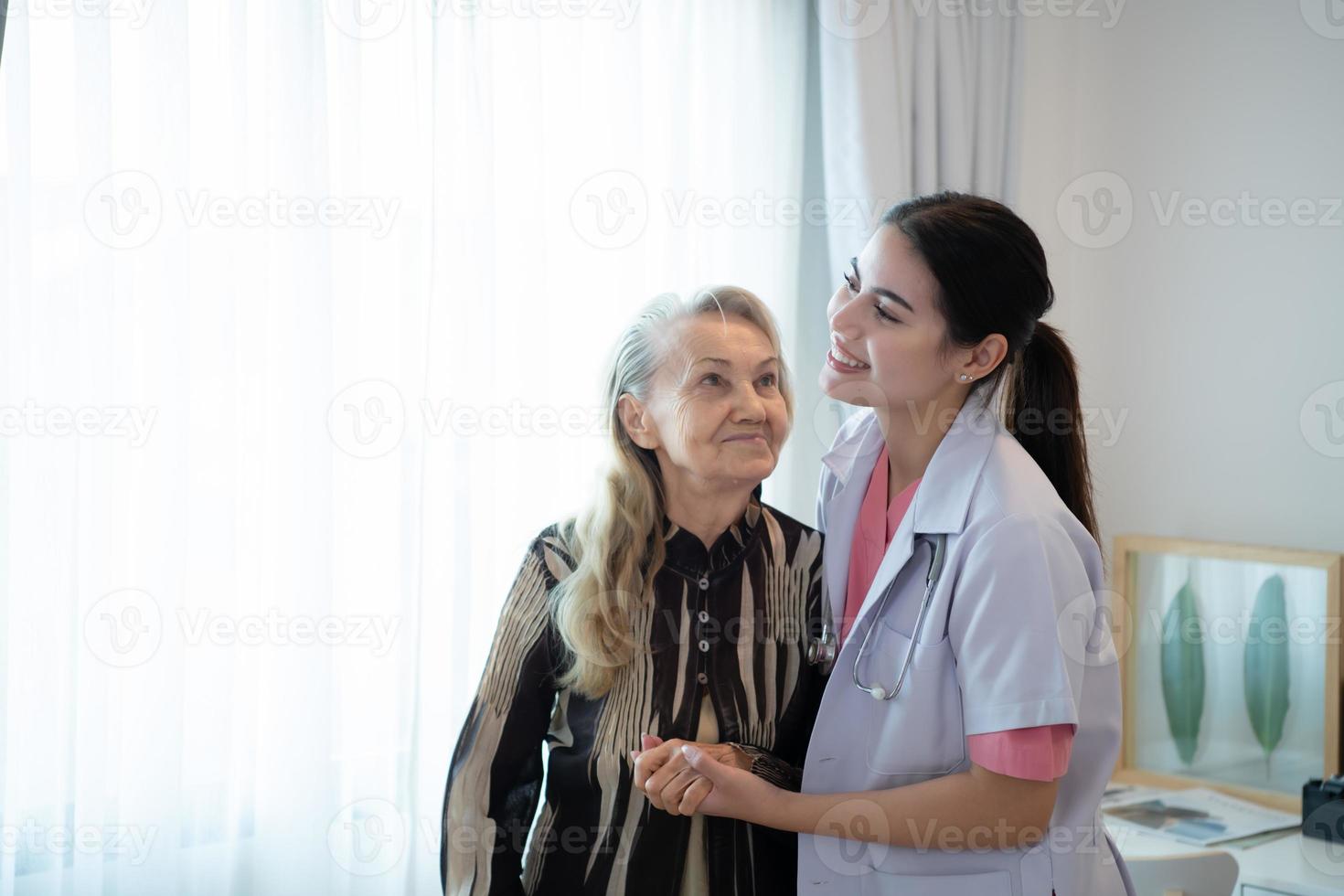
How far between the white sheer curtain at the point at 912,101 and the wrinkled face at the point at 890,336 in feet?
3.47

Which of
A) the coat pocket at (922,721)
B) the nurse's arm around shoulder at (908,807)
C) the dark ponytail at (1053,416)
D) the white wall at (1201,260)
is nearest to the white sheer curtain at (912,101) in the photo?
the white wall at (1201,260)

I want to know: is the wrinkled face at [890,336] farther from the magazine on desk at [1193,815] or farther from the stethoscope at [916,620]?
the magazine on desk at [1193,815]

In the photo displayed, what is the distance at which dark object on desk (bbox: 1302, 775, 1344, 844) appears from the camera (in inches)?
92.5

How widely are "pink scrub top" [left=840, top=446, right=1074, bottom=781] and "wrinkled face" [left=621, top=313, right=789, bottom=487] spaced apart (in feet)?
0.62

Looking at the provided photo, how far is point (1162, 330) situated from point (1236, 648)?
32.3 inches

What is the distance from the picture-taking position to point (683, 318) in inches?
58.8

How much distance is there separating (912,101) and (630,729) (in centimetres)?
180

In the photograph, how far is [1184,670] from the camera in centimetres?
282

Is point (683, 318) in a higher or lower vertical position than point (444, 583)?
higher

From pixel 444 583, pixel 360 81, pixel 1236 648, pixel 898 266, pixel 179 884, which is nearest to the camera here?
pixel 898 266

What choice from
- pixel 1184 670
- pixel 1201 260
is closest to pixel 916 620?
pixel 1184 670

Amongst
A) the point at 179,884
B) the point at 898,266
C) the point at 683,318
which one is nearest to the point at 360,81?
the point at 683,318

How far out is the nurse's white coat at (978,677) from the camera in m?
1.30

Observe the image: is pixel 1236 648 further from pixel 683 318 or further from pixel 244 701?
pixel 244 701
